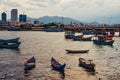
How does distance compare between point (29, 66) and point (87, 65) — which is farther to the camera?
point (87, 65)

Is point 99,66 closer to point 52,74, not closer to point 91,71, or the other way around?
point 91,71

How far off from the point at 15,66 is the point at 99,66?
25.1 metres

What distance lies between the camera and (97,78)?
68875 mm

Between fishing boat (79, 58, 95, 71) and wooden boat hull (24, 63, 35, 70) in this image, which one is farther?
fishing boat (79, 58, 95, 71)

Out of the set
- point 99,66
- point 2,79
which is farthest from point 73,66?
point 2,79

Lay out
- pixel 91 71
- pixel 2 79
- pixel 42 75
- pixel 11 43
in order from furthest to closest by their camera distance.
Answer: pixel 11 43
pixel 91 71
pixel 42 75
pixel 2 79

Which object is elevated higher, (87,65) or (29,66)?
(87,65)

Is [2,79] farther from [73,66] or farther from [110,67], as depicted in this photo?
[110,67]

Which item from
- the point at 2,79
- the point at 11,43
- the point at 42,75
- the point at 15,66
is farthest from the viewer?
the point at 11,43

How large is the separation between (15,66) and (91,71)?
22.5 meters

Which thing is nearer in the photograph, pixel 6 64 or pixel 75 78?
pixel 75 78

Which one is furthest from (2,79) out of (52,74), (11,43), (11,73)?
(11,43)

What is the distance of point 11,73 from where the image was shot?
73.0 meters

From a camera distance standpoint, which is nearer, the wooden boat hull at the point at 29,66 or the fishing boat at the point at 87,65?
the wooden boat hull at the point at 29,66
